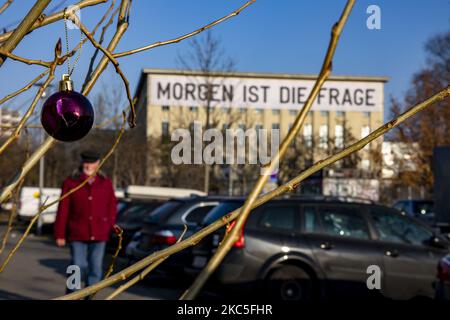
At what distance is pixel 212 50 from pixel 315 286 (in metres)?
11.6

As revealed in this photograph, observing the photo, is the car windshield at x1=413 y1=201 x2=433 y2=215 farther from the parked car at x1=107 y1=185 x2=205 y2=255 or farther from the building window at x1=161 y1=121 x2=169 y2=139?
the building window at x1=161 y1=121 x2=169 y2=139

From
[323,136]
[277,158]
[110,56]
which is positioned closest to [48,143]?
[110,56]

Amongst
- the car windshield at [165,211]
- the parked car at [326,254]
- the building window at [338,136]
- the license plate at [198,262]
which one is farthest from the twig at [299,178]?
the building window at [338,136]

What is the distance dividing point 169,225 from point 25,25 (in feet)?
32.1

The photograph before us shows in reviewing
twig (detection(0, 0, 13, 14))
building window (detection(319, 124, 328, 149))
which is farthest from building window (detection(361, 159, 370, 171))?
twig (detection(0, 0, 13, 14))

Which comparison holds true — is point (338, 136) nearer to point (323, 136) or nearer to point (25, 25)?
point (323, 136)

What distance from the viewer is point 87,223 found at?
752 cm

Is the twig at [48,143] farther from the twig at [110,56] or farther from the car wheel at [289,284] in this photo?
the car wheel at [289,284]

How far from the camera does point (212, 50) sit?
63.5 feet

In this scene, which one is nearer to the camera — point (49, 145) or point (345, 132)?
point (49, 145)
